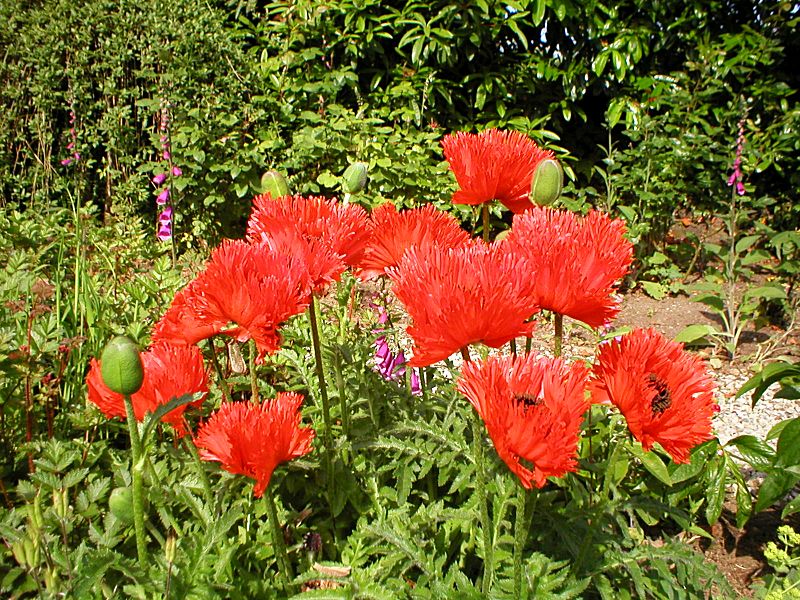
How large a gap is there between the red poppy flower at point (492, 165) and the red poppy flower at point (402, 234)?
0.30 feet

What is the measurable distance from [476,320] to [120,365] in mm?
469

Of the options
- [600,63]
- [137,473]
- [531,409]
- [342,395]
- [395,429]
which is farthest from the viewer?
[600,63]

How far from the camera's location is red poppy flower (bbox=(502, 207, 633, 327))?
0.97 m

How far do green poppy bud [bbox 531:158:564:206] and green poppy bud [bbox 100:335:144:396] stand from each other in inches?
28.9

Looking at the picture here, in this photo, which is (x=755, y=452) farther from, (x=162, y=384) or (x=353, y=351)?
(x=162, y=384)

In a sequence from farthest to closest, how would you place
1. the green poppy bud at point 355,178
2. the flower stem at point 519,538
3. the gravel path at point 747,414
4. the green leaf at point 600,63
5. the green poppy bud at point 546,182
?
the green leaf at point 600,63 < the gravel path at point 747,414 < the green poppy bud at point 355,178 < the green poppy bud at point 546,182 < the flower stem at point 519,538

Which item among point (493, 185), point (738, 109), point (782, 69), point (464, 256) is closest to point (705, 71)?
point (738, 109)

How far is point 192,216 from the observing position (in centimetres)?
457

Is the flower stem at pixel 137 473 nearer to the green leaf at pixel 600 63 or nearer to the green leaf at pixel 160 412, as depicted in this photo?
the green leaf at pixel 160 412

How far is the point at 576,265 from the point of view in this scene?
3.18ft

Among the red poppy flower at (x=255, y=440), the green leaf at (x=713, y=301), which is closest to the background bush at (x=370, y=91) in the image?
the green leaf at (x=713, y=301)

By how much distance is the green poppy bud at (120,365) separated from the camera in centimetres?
86

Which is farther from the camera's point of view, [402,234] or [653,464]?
[653,464]

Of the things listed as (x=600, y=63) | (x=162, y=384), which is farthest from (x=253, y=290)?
(x=600, y=63)
